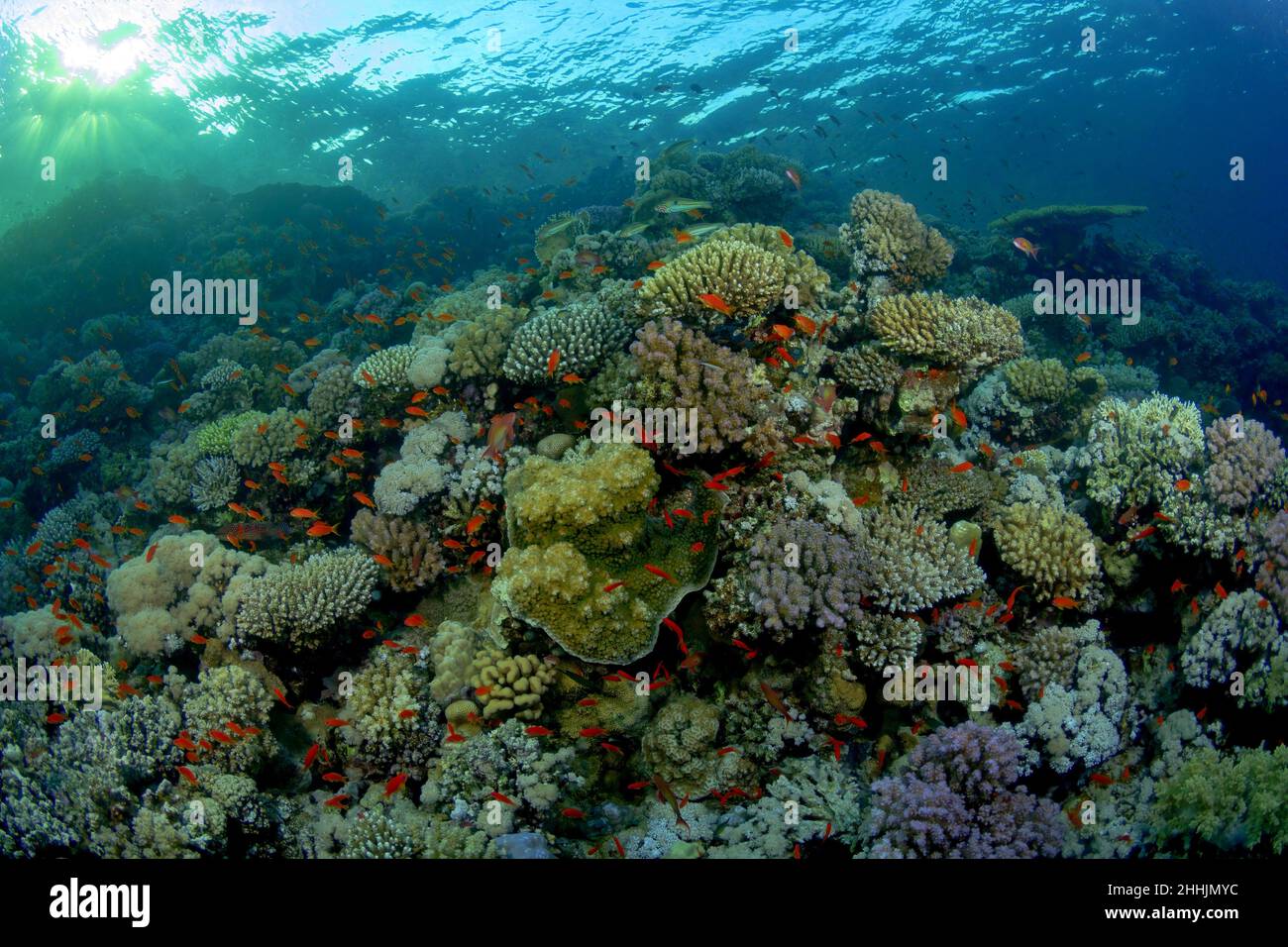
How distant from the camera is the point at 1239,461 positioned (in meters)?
5.83

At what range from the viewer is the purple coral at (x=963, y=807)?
400 centimetres

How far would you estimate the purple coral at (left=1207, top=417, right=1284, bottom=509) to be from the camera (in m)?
5.62

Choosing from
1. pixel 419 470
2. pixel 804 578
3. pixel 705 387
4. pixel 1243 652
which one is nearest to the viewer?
pixel 1243 652

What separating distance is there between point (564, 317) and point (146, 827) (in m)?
5.70

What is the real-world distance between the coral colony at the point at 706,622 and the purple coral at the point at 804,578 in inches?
1.2

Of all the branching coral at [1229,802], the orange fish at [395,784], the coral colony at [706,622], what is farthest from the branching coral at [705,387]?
the branching coral at [1229,802]

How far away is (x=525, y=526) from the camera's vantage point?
5.17 metres

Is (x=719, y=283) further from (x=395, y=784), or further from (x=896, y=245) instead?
(x=395, y=784)

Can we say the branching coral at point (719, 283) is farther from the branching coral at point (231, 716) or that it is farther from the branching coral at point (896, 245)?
the branching coral at point (231, 716)

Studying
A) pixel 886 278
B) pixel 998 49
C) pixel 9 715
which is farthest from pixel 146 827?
pixel 998 49

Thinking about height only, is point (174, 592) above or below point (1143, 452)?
below

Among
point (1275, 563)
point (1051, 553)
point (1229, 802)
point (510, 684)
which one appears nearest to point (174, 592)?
point (510, 684)

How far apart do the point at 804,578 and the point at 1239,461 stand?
15.8 feet
